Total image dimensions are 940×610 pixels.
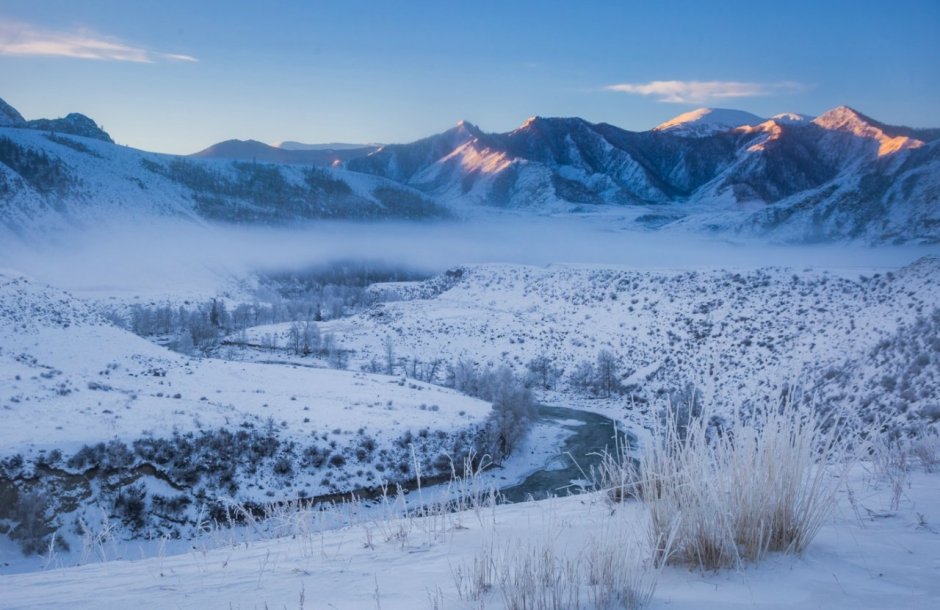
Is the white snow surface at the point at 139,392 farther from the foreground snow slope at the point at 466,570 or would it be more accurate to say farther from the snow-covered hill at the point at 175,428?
the foreground snow slope at the point at 466,570

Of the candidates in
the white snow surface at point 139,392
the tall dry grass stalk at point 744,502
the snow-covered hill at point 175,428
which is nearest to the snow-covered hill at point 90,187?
the white snow surface at point 139,392

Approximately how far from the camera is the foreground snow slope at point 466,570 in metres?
2.94

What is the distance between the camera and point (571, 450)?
1448 inches

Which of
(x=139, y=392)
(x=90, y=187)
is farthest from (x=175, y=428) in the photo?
(x=90, y=187)

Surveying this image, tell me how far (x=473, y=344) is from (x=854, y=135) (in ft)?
594

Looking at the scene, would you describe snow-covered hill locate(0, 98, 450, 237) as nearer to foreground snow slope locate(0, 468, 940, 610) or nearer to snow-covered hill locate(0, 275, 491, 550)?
snow-covered hill locate(0, 275, 491, 550)

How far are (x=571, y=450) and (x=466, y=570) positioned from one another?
34613 millimetres

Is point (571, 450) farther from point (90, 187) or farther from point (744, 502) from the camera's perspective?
point (90, 187)

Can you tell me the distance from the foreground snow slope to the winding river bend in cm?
1936

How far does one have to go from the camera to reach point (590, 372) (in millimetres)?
54344

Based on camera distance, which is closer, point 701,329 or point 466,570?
point 466,570

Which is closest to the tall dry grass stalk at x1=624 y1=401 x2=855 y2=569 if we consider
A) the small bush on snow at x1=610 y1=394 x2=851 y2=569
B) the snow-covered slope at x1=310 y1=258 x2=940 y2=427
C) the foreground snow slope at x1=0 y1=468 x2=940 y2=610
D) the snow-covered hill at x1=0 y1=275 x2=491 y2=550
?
the small bush on snow at x1=610 y1=394 x2=851 y2=569

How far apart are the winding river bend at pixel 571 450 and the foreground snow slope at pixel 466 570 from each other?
63.5ft

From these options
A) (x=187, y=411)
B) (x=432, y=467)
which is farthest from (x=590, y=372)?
(x=187, y=411)
